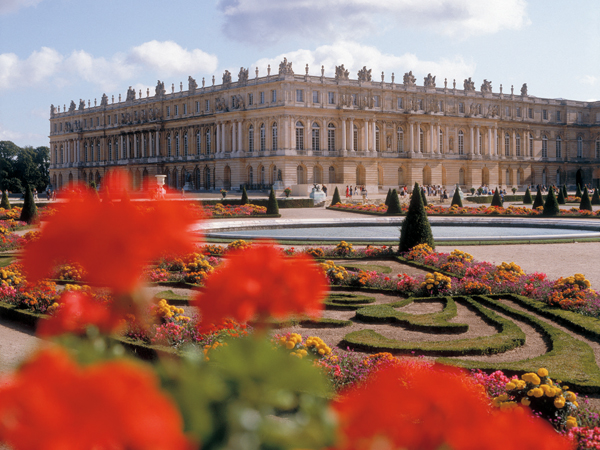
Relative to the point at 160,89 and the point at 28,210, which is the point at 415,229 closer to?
the point at 28,210

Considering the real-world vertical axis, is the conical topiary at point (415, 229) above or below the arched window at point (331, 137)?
below

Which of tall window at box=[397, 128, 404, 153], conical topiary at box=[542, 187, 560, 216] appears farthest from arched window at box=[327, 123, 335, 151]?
conical topiary at box=[542, 187, 560, 216]

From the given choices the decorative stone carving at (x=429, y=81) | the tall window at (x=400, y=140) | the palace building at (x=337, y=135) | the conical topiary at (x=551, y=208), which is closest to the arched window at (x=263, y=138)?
the palace building at (x=337, y=135)

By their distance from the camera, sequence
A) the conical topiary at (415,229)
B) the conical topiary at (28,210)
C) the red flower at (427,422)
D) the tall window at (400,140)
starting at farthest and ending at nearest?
the tall window at (400,140), the conical topiary at (28,210), the conical topiary at (415,229), the red flower at (427,422)

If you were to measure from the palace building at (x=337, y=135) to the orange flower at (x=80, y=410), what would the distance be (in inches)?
1721

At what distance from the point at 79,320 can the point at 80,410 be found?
14.3 inches

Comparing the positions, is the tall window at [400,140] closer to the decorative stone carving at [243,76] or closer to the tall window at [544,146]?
the decorative stone carving at [243,76]

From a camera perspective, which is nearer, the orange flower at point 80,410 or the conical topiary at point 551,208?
the orange flower at point 80,410

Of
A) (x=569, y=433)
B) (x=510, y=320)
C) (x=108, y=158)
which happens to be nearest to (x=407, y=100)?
(x=108, y=158)

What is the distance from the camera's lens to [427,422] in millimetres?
780

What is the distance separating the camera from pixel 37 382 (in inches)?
25.4

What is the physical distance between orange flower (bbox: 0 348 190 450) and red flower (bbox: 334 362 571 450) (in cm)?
25

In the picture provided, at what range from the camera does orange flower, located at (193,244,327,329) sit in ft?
3.01

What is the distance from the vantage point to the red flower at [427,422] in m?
0.76
